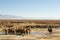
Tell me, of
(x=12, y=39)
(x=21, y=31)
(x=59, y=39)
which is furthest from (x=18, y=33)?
(x=59, y=39)

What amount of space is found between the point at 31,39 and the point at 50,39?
8.21 feet

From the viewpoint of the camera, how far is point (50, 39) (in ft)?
76.8

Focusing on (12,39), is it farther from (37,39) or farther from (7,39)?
(37,39)

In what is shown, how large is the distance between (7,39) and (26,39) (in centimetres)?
250

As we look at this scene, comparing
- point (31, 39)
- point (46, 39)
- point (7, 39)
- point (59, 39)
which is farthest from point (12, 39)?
point (59, 39)

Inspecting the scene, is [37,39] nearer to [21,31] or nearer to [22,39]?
[22,39]

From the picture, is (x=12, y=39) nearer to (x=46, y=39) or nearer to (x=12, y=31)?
(x=46, y=39)

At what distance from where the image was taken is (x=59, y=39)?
2345 cm

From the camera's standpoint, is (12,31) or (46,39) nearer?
(46,39)

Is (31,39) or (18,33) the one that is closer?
(31,39)

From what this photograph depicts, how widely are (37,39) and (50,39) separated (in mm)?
1721

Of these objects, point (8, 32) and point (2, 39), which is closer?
point (2, 39)

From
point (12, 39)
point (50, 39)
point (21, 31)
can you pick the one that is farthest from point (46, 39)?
point (21, 31)

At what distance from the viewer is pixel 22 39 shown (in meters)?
23.3
